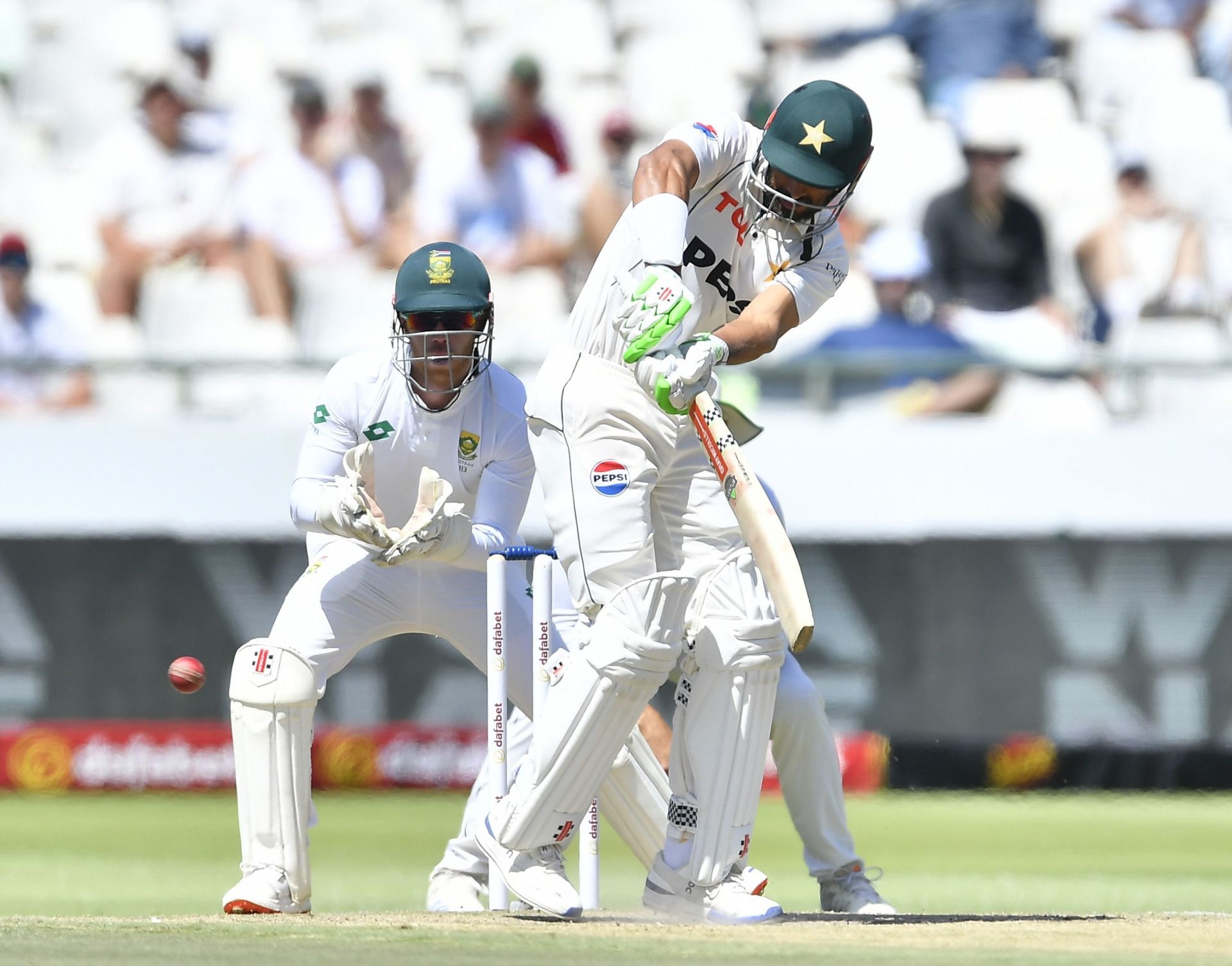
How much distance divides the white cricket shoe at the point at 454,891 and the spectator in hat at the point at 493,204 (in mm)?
5859

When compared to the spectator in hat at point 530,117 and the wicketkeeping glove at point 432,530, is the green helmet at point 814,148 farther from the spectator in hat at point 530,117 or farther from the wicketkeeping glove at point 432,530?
the spectator in hat at point 530,117

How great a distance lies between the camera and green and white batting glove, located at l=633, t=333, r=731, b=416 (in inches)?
160

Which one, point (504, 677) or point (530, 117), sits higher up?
point (530, 117)

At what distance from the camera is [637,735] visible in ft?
16.2

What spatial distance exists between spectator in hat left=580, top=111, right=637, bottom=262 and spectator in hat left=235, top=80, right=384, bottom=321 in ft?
3.90

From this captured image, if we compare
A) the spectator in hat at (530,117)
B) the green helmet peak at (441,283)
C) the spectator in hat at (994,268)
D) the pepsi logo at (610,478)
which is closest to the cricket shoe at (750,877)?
the pepsi logo at (610,478)

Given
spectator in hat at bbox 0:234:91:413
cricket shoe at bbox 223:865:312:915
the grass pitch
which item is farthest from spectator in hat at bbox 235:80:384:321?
cricket shoe at bbox 223:865:312:915

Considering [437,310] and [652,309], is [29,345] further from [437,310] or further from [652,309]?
[652,309]

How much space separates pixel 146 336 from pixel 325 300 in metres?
0.99

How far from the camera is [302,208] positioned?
35.7 ft

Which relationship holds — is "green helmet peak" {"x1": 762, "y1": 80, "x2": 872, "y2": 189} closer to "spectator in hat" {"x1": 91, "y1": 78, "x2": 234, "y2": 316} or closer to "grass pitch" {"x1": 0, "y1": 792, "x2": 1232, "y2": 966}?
"grass pitch" {"x1": 0, "y1": 792, "x2": 1232, "y2": 966}

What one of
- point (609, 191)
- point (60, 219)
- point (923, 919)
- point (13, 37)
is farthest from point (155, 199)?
point (923, 919)

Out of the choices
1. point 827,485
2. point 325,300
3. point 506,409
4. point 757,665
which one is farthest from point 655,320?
point 325,300

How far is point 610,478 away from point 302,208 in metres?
7.04
